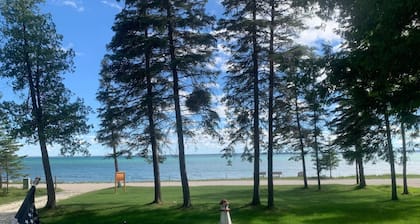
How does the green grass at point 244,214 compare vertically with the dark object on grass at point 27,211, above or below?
below

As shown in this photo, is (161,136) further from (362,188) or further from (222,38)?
(362,188)

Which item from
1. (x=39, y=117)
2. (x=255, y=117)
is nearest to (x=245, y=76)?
(x=255, y=117)

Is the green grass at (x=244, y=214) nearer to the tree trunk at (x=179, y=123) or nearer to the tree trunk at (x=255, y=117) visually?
the tree trunk at (x=255, y=117)

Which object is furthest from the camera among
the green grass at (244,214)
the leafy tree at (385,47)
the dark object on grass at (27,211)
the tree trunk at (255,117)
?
the tree trunk at (255,117)

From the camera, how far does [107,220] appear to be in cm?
1694

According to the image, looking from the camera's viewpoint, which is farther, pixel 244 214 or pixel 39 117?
pixel 39 117

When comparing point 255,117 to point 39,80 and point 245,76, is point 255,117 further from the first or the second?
point 39,80

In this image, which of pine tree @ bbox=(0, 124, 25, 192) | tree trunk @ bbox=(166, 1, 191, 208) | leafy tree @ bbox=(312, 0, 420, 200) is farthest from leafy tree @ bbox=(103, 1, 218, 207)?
pine tree @ bbox=(0, 124, 25, 192)

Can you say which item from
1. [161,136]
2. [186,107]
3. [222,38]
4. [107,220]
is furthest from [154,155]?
[222,38]

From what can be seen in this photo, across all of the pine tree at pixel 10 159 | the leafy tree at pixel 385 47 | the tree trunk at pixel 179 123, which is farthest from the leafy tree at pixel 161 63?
the pine tree at pixel 10 159

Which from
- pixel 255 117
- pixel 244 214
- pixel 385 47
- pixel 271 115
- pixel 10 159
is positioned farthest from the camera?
pixel 10 159

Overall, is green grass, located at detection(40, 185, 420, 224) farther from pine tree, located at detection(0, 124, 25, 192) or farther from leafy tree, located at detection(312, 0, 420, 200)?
pine tree, located at detection(0, 124, 25, 192)

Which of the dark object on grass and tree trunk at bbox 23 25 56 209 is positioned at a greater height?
tree trunk at bbox 23 25 56 209

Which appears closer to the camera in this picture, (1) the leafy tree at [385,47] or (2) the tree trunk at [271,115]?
(1) the leafy tree at [385,47]
